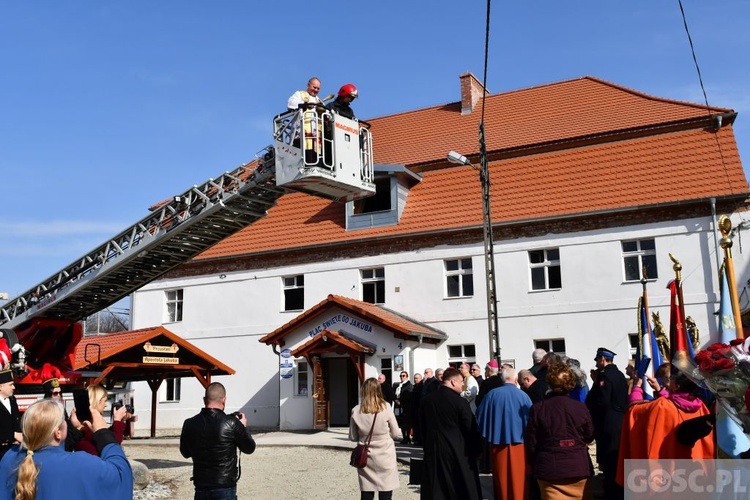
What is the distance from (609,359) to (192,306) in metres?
21.4

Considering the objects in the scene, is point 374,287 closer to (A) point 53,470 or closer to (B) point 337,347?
(B) point 337,347

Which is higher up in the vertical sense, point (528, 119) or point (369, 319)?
point (528, 119)

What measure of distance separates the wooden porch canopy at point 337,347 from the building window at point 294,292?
3.60 meters

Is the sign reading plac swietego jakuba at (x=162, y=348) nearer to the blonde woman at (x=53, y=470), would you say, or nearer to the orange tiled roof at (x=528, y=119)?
the orange tiled roof at (x=528, y=119)

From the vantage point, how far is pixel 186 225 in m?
12.2

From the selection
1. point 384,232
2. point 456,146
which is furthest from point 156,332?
point 456,146


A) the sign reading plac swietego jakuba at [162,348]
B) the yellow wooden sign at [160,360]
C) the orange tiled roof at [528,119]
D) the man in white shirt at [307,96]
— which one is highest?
the orange tiled roof at [528,119]

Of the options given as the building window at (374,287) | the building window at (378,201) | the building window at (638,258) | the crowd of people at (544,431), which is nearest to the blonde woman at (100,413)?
the crowd of people at (544,431)

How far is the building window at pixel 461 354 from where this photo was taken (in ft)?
76.0

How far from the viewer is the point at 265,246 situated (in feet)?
88.6

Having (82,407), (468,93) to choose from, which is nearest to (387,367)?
(468,93)

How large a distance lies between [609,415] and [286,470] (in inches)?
293

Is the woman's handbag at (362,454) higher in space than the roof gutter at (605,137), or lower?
lower

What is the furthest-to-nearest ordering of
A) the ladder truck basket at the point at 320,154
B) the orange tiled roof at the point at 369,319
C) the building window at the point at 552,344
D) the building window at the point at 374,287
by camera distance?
the building window at the point at 374,287
the building window at the point at 552,344
the orange tiled roof at the point at 369,319
the ladder truck basket at the point at 320,154
